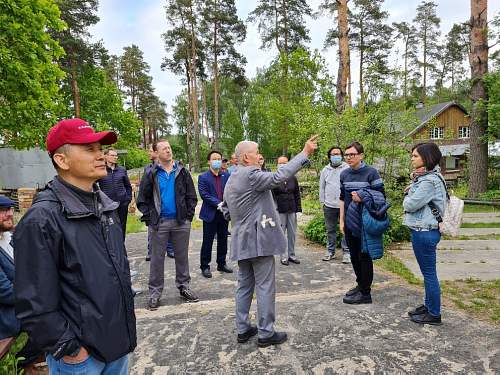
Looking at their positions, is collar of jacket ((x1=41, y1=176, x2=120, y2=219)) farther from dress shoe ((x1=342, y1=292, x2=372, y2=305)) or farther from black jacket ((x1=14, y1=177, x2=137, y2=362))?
dress shoe ((x1=342, y1=292, x2=372, y2=305))

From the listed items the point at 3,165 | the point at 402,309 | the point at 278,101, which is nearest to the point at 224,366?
the point at 402,309

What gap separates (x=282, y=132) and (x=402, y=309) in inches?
1011

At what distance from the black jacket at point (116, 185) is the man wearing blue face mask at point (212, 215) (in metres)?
1.19

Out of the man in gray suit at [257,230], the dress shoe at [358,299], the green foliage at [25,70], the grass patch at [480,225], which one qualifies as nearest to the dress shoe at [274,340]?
the man in gray suit at [257,230]

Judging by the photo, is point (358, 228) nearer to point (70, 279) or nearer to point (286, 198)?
point (286, 198)

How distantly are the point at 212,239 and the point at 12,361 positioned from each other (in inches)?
139

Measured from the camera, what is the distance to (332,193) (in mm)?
6043

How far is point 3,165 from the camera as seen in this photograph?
1645 cm

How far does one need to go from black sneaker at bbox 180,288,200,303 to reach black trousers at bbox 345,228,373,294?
207 cm

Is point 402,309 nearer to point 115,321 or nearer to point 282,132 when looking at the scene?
point 115,321

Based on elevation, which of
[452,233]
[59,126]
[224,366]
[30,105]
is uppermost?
[30,105]

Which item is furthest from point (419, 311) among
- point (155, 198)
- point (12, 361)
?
point (12, 361)

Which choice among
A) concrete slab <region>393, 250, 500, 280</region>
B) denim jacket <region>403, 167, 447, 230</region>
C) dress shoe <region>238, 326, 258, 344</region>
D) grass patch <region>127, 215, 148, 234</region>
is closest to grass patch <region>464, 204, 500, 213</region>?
concrete slab <region>393, 250, 500, 280</region>

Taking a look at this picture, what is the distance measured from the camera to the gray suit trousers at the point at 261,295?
333 cm
